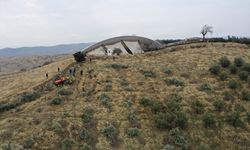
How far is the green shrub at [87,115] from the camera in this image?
36094 mm

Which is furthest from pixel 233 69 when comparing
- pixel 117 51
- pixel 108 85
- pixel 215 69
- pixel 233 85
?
pixel 117 51

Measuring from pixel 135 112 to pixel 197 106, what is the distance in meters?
6.77

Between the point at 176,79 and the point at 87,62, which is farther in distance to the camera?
the point at 87,62

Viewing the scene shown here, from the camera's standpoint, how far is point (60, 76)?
1932 inches

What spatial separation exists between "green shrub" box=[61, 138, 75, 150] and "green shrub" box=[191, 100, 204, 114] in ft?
45.3

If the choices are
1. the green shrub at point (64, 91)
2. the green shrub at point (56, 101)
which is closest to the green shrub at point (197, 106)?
the green shrub at point (64, 91)

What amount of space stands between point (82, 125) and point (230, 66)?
24799mm

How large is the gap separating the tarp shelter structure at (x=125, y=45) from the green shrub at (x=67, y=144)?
1259 inches

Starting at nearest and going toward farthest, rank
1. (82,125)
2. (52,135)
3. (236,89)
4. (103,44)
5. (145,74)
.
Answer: (52,135) → (82,125) → (236,89) → (145,74) → (103,44)

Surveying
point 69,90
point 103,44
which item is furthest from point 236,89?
point 103,44

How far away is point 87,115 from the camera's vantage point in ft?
121

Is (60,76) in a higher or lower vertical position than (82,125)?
higher

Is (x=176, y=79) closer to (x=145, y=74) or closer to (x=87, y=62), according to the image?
(x=145, y=74)

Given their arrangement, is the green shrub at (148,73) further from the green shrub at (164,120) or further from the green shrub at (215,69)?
the green shrub at (164,120)
